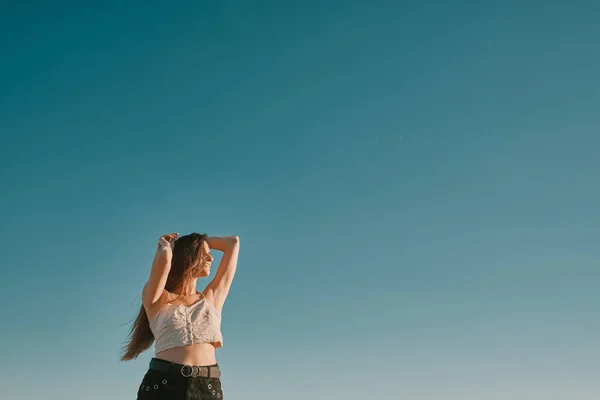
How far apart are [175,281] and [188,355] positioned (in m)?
1.04

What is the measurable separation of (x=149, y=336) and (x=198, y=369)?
1.00m

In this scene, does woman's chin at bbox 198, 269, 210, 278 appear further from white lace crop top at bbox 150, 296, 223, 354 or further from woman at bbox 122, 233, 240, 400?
white lace crop top at bbox 150, 296, 223, 354

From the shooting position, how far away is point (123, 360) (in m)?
7.68

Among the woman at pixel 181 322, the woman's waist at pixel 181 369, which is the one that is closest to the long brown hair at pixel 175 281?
the woman at pixel 181 322

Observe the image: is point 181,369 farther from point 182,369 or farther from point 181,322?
point 181,322

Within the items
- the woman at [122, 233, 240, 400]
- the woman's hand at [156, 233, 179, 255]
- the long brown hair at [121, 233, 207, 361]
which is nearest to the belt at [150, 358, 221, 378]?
the woman at [122, 233, 240, 400]

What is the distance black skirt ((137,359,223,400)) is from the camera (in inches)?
264

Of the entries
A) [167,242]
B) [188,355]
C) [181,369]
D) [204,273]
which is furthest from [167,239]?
[181,369]

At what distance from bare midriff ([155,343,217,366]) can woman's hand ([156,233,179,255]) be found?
1103mm

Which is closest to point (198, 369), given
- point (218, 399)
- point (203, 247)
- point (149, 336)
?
point (218, 399)

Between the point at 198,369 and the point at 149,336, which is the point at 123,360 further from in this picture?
the point at 198,369

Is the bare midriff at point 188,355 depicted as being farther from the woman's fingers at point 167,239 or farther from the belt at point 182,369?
the woman's fingers at point 167,239

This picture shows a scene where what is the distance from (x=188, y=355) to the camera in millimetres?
6949

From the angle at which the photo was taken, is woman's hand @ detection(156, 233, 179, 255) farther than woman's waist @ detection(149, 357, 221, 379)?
Yes
